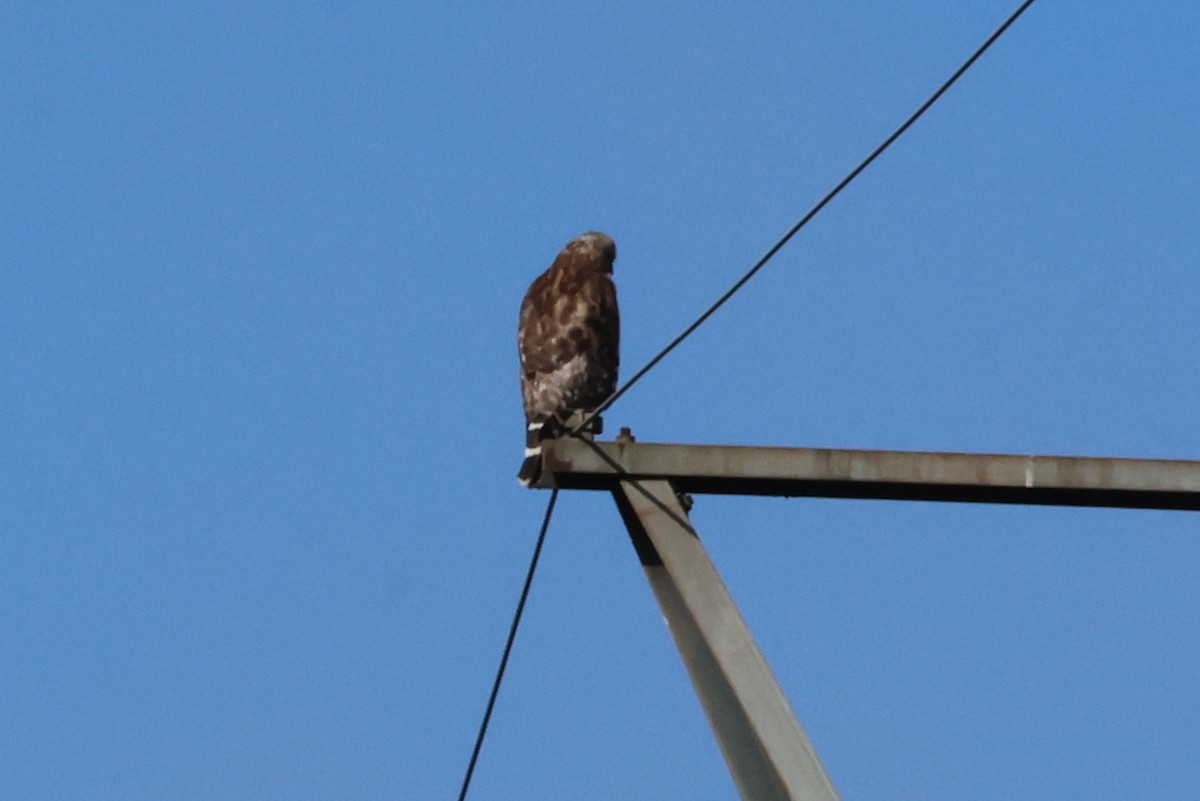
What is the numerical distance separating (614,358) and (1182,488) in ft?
12.3

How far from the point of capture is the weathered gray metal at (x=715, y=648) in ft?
14.2

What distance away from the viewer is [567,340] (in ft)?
26.0

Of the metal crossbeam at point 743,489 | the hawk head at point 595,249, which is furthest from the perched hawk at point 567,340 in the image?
the metal crossbeam at point 743,489

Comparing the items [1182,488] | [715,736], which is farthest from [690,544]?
[1182,488]

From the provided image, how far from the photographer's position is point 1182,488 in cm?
455

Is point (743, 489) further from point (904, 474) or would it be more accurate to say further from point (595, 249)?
point (595, 249)

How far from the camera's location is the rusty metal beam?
4.54m

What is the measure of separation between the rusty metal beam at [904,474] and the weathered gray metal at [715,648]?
0.08 m

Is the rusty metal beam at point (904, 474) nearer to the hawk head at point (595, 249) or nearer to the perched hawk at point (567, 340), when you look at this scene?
the perched hawk at point (567, 340)

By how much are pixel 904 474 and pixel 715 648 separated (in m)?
0.59

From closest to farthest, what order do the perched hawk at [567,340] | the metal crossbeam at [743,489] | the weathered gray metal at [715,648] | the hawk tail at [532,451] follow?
the weathered gray metal at [715,648]
the metal crossbeam at [743,489]
the hawk tail at [532,451]
the perched hawk at [567,340]

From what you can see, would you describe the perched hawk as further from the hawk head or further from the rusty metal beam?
the rusty metal beam

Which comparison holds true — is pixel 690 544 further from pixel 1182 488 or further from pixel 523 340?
pixel 523 340

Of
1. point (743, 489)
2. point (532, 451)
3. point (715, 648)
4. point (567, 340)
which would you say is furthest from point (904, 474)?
point (567, 340)
